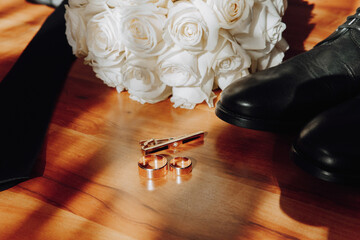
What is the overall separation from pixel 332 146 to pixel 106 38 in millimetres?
510

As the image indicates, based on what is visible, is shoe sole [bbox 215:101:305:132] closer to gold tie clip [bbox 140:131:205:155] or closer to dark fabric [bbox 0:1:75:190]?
gold tie clip [bbox 140:131:205:155]

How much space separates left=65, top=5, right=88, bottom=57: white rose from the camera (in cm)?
89

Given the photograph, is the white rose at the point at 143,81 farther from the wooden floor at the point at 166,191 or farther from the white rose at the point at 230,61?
the white rose at the point at 230,61

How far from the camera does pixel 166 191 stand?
649mm

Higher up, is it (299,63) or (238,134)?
(299,63)

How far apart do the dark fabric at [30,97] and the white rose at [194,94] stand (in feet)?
0.95

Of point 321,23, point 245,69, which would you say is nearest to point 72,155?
point 245,69

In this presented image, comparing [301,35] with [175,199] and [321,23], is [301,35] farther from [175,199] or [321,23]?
[175,199]

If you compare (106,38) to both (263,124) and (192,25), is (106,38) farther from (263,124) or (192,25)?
(263,124)

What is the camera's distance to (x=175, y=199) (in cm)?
63

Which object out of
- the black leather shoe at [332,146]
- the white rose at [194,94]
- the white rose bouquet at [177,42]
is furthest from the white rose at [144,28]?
the black leather shoe at [332,146]

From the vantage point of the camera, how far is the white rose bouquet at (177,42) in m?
0.75

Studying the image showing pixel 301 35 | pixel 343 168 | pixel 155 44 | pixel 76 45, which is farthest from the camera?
pixel 301 35

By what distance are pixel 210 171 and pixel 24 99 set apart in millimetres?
527
